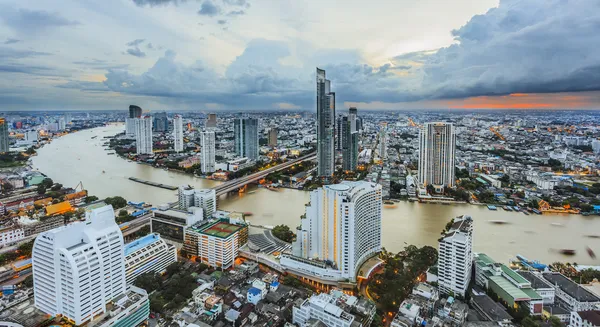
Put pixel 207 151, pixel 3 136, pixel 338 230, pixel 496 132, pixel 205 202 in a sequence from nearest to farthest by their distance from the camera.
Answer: pixel 338 230 < pixel 205 202 < pixel 207 151 < pixel 3 136 < pixel 496 132

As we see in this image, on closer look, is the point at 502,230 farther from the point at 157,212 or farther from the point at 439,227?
the point at 157,212

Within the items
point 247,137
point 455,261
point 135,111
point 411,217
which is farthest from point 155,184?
point 135,111

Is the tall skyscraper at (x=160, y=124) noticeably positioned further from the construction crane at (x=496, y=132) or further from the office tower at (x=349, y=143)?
the construction crane at (x=496, y=132)

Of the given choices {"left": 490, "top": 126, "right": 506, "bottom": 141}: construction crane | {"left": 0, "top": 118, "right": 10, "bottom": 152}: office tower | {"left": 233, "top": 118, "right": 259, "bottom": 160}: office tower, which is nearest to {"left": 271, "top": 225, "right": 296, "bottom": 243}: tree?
{"left": 233, "top": 118, "right": 259, "bottom": 160}: office tower

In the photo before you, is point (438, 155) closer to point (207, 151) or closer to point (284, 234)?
point (284, 234)

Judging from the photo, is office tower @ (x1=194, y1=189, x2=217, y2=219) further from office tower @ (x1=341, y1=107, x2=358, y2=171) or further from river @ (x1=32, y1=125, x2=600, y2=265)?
office tower @ (x1=341, y1=107, x2=358, y2=171)

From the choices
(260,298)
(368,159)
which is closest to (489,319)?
(260,298)

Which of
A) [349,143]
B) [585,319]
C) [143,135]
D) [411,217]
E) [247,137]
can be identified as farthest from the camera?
[143,135]
